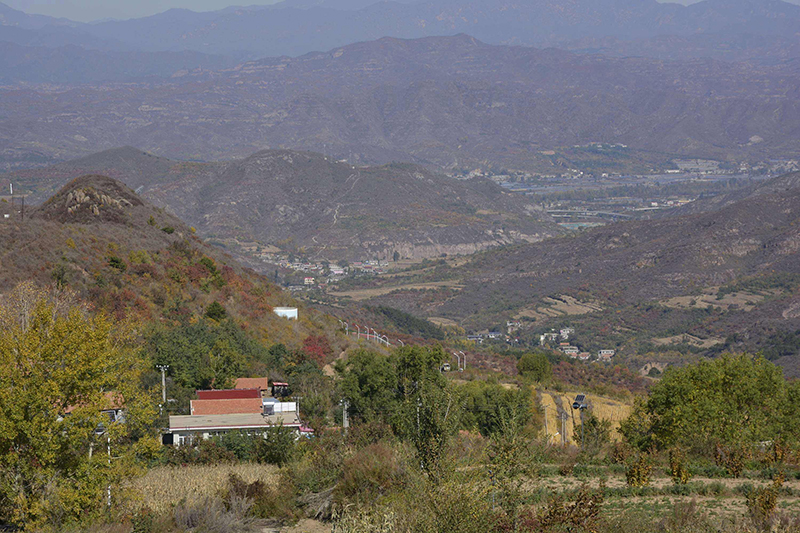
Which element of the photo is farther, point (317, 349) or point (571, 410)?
point (317, 349)

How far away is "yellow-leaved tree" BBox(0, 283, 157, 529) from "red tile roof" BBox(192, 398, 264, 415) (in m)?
11.2

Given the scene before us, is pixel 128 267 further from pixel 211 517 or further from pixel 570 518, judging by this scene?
pixel 570 518

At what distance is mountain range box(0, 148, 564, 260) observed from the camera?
155 meters

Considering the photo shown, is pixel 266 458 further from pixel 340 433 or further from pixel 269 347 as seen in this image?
pixel 269 347

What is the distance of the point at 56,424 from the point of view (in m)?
16.4

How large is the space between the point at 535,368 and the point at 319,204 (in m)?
123

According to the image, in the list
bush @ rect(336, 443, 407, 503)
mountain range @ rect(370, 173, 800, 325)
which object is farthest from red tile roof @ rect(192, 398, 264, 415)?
mountain range @ rect(370, 173, 800, 325)

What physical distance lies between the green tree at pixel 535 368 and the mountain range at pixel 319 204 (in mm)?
97787

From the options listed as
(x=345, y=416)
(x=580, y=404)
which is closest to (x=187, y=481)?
(x=345, y=416)

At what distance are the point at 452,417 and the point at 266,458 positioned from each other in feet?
34.5

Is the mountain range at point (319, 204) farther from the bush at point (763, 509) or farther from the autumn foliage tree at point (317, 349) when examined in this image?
the bush at point (763, 509)

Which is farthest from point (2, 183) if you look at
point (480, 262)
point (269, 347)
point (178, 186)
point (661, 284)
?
point (269, 347)

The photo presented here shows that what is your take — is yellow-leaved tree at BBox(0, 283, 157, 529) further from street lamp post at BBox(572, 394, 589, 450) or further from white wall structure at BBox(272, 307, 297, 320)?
white wall structure at BBox(272, 307, 297, 320)

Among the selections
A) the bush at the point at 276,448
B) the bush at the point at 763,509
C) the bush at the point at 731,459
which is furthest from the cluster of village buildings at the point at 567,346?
the bush at the point at 763,509
